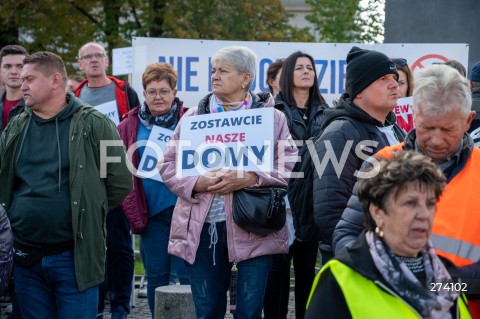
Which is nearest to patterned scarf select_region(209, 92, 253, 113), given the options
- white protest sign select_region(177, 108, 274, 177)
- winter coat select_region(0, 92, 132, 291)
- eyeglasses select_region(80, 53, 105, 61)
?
white protest sign select_region(177, 108, 274, 177)

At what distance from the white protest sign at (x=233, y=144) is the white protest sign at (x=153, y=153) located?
70.8 inches

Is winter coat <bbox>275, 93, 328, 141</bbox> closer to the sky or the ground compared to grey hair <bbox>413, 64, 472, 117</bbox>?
closer to the ground

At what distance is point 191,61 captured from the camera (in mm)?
9797

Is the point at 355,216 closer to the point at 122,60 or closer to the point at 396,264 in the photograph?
the point at 396,264

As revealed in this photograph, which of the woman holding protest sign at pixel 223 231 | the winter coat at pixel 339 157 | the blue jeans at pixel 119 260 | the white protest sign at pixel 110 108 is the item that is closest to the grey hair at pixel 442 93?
the winter coat at pixel 339 157

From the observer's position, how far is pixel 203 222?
587 centimetres

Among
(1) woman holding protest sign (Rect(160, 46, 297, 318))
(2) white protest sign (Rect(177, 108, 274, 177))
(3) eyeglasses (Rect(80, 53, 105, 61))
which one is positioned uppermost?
(3) eyeglasses (Rect(80, 53, 105, 61))

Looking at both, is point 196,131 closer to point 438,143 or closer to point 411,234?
point 438,143

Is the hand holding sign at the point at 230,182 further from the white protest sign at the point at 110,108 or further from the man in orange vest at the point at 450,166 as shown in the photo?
the white protest sign at the point at 110,108

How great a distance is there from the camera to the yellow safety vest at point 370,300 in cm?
341

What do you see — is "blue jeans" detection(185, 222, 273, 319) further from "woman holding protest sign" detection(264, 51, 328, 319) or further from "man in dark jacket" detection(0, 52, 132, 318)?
"woman holding protest sign" detection(264, 51, 328, 319)

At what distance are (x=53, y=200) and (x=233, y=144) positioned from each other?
1.18 m

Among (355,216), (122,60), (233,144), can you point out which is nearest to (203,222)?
(233,144)

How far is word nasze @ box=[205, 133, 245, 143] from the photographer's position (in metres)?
5.86
